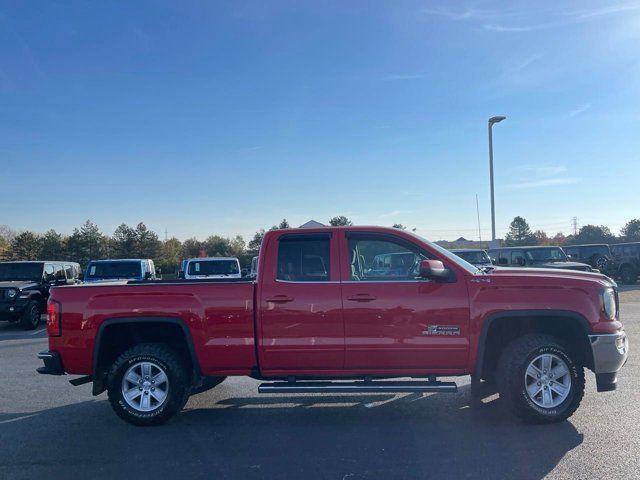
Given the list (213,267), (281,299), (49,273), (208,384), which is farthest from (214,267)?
(281,299)

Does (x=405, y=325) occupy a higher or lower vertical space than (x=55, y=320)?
lower

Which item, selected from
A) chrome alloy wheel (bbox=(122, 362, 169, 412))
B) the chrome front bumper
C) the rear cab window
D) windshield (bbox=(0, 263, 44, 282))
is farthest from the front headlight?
windshield (bbox=(0, 263, 44, 282))

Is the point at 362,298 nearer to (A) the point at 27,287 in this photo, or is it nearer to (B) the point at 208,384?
(B) the point at 208,384

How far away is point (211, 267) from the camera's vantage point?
19.0 metres

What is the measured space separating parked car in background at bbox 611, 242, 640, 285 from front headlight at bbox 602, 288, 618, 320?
79.1 feet

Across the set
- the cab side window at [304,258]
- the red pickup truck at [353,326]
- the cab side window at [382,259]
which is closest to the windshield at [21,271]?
the red pickup truck at [353,326]

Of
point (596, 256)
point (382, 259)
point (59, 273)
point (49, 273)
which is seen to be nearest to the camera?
point (382, 259)

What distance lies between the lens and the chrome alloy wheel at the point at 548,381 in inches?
224

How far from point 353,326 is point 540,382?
2.03 meters

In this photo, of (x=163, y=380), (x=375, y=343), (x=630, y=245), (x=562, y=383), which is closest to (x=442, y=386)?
(x=375, y=343)

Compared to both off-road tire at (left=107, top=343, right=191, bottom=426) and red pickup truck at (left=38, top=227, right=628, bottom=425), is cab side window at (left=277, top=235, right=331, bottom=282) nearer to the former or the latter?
red pickup truck at (left=38, top=227, right=628, bottom=425)

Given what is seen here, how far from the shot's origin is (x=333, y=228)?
20.3 feet

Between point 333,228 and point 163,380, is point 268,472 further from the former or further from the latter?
point 333,228

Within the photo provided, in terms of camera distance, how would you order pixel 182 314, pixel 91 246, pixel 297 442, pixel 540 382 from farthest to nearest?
pixel 91 246
pixel 182 314
pixel 540 382
pixel 297 442
